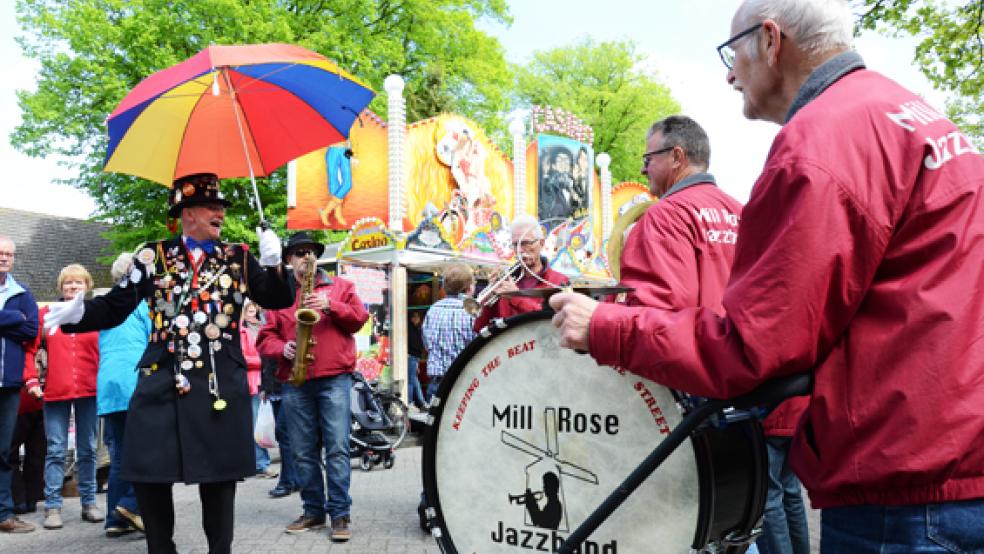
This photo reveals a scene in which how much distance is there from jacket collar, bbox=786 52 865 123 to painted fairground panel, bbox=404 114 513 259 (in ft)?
40.2

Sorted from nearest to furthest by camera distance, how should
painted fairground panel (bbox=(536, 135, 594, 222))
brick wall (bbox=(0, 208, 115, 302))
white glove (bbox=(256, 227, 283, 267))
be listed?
white glove (bbox=(256, 227, 283, 267)) < painted fairground panel (bbox=(536, 135, 594, 222)) < brick wall (bbox=(0, 208, 115, 302))

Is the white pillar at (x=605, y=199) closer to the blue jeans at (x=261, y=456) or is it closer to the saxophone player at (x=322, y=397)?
the blue jeans at (x=261, y=456)

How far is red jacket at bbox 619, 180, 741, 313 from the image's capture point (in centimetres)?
277

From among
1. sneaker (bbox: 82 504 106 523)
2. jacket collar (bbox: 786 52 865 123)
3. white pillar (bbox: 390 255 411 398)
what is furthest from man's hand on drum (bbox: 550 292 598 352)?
white pillar (bbox: 390 255 411 398)

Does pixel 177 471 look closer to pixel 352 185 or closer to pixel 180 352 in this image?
pixel 180 352

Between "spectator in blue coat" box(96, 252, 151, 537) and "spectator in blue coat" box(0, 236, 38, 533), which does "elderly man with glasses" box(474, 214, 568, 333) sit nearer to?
"spectator in blue coat" box(96, 252, 151, 537)

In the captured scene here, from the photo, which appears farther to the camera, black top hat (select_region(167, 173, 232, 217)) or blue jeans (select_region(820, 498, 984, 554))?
black top hat (select_region(167, 173, 232, 217))

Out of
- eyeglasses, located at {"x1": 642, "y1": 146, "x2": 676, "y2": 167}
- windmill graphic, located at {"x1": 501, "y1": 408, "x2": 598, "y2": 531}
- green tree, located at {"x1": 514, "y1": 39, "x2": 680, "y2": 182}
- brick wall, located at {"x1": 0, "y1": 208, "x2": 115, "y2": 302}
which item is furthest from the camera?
green tree, located at {"x1": 514, "y1": 39, "x2": 680, "y2": 182}

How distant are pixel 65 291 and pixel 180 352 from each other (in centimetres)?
334

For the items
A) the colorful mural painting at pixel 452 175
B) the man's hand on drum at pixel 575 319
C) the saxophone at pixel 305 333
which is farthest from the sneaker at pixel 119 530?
the colorful mural painting at pixel 452 175

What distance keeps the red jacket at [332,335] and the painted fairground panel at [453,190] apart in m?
7.52

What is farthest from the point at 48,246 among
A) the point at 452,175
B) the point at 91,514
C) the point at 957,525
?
the point at 957,525

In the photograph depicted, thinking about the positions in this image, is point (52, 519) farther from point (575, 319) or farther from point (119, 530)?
point (575, 319)

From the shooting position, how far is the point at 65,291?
21.4 ft
